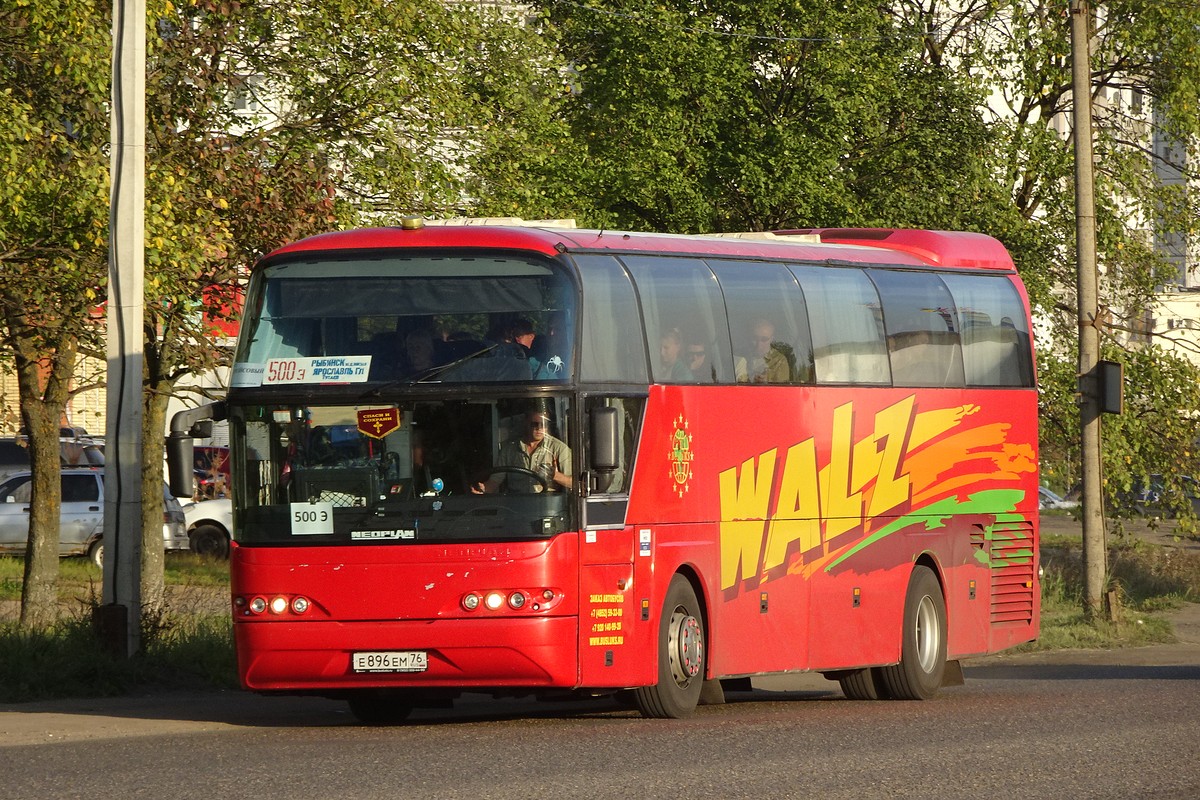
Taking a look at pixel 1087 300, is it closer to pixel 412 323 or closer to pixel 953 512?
pixel 953 512

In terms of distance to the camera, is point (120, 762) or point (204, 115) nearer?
point (120, 762)

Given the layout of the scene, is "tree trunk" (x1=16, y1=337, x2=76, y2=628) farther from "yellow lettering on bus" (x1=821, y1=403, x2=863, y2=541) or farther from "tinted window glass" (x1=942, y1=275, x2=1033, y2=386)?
"tinted window glass" (x1=942, y1=275, x2=1033, y2=386)

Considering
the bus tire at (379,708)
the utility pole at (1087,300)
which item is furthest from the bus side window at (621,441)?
the utility pole at (1087,300)

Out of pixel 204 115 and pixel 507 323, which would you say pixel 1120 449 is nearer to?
pixel 204 115

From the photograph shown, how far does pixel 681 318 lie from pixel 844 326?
248 cm

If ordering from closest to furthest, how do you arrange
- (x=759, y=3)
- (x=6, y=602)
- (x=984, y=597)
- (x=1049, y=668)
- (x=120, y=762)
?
(x=120, y=762)
(x=984, y=597)
(x=1049, y=668)
(x=6, y=602)
(x=759, y=3)

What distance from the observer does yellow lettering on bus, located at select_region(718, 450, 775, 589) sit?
14.8 metres

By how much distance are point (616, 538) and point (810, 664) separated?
10.1 ft

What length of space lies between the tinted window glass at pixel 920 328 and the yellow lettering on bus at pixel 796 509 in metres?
1.68

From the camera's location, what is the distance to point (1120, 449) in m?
30.7

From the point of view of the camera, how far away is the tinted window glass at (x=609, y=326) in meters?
13.4

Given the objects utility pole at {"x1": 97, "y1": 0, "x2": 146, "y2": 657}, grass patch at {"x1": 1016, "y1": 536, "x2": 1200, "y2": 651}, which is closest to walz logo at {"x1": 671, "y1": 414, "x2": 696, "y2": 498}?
utility pole at {"x1": 97, "y1": 0, "x2": 146, "y2": 657}

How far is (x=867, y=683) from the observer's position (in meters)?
17.5

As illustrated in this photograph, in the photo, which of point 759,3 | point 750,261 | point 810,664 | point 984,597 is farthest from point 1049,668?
point 759,3
